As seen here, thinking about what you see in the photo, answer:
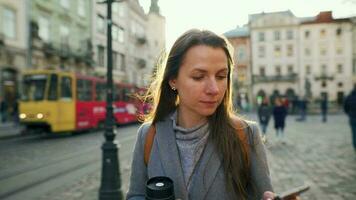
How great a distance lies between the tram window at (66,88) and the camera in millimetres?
18822

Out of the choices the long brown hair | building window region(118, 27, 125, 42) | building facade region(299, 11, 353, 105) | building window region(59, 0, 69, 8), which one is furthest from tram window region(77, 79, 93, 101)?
building facade region(299, 11, 353, 105)

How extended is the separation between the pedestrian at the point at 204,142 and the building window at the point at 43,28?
96.8 ft

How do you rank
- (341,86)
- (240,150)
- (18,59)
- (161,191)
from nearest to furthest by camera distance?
(161,191), (240,150), (18,59), (341,86)

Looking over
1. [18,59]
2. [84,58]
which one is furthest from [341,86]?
[18,59]

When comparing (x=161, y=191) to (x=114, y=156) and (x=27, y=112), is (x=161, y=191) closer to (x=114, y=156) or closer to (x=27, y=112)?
(x=114, y=156)

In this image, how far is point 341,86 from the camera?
215ft

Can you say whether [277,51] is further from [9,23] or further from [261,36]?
[9,23]

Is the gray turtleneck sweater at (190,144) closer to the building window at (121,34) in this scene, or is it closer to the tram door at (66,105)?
the tram door at (66,105)

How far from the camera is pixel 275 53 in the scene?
70000 mm

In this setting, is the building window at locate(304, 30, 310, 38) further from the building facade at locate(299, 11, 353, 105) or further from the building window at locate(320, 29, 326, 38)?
the building window at locate(320, 29, 326, 38)

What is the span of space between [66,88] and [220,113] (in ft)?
58.2

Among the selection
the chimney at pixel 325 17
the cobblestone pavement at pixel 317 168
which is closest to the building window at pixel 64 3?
the cobblestone pavement at pixel 317 168

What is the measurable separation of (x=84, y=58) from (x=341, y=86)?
148 feet

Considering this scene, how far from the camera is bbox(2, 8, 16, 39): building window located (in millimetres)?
25531
